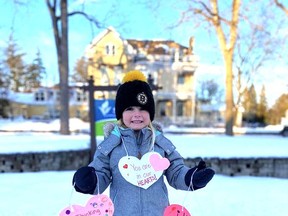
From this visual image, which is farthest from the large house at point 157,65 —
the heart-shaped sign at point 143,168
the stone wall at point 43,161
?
the heart-shaped sign at point 143,168

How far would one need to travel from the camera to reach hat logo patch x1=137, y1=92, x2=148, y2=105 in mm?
1944

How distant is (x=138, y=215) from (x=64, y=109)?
10.9 m

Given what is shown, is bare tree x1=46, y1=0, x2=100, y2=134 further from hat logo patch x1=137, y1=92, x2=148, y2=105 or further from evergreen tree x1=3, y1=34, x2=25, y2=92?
evergreen tree x1=3, y1=34, x2=25, y2=92

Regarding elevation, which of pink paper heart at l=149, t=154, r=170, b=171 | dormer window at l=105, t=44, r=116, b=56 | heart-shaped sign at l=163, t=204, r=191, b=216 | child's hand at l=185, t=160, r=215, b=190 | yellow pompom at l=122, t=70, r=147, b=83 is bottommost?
heart-shaped sign at l=163, t=204, r=191, b=216

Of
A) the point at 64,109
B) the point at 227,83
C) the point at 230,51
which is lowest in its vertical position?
the point at 64,109

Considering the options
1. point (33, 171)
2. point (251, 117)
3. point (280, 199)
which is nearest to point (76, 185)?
point (280, 199)

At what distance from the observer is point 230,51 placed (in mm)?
12750

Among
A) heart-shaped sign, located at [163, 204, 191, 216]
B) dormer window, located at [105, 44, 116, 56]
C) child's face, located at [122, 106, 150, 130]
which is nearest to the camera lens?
heart-shaped sign, located at [163, 204, 191, 216]

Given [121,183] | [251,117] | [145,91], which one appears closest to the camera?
[121,183]

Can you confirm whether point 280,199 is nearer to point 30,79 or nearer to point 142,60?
point 142,60

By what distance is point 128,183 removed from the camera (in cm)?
183

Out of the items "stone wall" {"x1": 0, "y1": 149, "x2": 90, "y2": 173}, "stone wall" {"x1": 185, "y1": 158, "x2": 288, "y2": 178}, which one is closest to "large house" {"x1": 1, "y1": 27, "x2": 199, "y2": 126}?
"stone wall" {"x1": 0, "y1": 149, "x2": 90, "y2": 173}

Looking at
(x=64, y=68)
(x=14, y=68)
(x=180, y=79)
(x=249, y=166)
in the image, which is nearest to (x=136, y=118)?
(x=249, y=166)

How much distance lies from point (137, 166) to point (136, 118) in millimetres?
263
